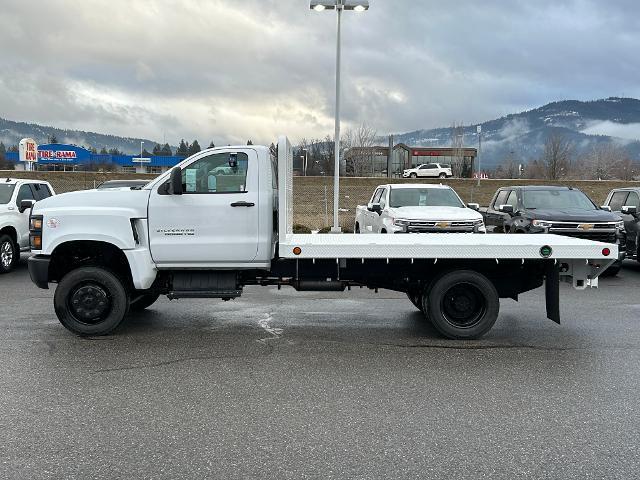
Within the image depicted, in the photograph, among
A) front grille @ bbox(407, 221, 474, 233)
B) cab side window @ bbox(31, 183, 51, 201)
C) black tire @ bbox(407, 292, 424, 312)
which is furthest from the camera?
cab side window @ bbox(31, 183, 51, 201)

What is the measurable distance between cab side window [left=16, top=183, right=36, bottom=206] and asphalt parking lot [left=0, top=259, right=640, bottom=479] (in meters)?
5.26

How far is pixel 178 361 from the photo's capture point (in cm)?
608

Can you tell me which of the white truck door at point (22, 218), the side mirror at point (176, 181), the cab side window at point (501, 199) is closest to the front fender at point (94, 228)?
the side mirror at point (176, 181)

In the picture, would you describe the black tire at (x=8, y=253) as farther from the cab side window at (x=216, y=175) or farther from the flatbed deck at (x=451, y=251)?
the flatbed deck at (x=451, y=251)

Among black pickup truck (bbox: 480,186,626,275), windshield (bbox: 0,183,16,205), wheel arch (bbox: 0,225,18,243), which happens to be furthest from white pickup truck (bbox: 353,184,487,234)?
windshield (bbox: 0,183,16,205)

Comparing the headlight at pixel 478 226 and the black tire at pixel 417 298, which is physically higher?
the headlight at pixel 478 226

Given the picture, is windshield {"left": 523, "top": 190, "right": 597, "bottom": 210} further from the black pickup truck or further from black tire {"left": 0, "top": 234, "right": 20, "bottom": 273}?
black tire {"left": 0, "top": 234, "right": 20, "bottom": 273}

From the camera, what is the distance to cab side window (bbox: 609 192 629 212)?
47.3ft

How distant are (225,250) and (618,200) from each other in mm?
11517

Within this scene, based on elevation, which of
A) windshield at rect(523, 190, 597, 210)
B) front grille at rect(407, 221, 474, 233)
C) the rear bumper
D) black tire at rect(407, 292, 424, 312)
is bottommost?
black tire at rect(407, 292, 424, 312)

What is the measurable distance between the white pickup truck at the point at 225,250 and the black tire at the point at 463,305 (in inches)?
0.5

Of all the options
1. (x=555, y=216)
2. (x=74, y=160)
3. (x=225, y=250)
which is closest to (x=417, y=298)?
(x=225, y=250)

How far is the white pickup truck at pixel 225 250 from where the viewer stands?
6.81 meters

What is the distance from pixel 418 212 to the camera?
11.8 metres
